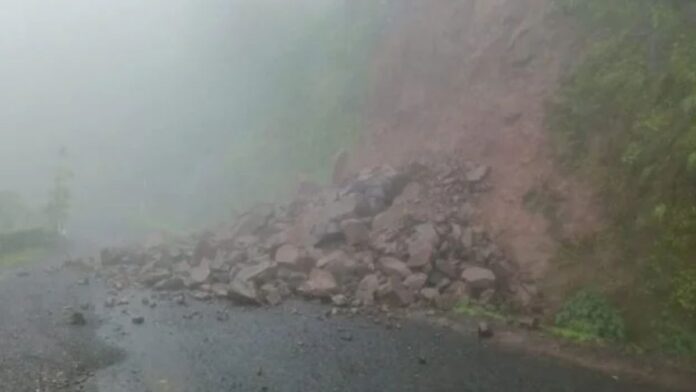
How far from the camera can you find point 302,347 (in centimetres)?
1756

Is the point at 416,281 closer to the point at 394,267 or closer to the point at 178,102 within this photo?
the point at 394,267

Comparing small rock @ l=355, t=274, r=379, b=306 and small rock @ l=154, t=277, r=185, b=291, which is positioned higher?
small rock @ l=355, t=274, r=379, b=306

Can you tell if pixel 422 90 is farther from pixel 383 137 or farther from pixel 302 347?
pixel 302 347

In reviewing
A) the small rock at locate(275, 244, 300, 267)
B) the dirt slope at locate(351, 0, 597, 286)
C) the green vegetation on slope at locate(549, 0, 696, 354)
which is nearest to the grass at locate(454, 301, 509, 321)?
the dirt slope at locate(351, 0, 597, 286)

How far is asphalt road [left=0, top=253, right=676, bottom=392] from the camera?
Answer: 15.3 metres

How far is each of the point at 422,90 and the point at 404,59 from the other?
9.38 feet

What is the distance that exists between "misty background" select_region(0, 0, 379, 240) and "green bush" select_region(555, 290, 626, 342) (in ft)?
56.6

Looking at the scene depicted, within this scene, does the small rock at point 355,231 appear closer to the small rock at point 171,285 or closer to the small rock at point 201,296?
the small rock at point 201,296

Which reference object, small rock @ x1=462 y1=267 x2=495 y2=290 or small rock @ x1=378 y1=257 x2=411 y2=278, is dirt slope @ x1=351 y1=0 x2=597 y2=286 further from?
small rock @ x1=378 y1=257 x2=411 y2=278

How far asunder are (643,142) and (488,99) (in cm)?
830

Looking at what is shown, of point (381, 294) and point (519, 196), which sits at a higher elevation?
point (519, 196)

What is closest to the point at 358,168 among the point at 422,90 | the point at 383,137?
the point at 383,137

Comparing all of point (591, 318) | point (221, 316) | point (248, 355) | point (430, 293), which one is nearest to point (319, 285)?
point (221, 316)

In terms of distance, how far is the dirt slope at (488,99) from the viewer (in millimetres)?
22359
